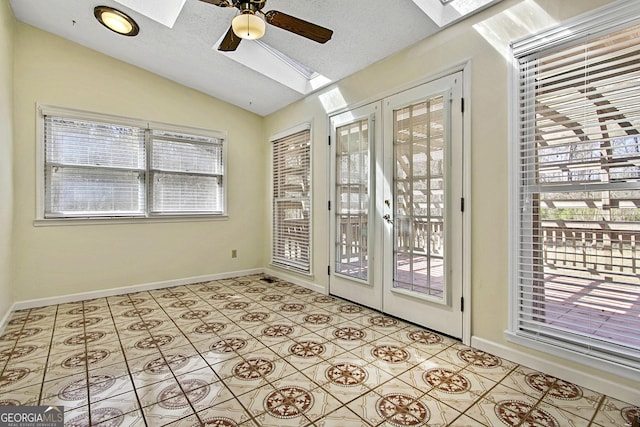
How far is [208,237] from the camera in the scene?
14.4 feet

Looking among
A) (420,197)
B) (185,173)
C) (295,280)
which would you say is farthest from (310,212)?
(185,173)

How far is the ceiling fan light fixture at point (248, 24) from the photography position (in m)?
1.91

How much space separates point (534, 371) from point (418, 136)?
1.88 metres

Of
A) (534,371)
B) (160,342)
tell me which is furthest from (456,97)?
(160,342)

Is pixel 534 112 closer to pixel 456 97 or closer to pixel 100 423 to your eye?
pixel 456 97

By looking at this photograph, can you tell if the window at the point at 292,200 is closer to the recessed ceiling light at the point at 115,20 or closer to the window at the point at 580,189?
the recessed ceiling light at the point at 115,20

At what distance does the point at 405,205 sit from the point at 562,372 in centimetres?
155

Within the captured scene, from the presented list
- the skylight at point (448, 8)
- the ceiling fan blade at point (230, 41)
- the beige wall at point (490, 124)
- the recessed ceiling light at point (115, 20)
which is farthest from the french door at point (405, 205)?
the recessed ceiling light at point (115, 20)

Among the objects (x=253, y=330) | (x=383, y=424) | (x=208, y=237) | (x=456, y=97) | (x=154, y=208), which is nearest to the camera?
(x=383, y=424)

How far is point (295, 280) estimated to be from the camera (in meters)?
4.21

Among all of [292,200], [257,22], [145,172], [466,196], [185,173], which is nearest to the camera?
[257,22]

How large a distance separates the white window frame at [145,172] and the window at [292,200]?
2.54 feet

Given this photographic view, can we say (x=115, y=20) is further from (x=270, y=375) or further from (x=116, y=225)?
(x=270, y=375)

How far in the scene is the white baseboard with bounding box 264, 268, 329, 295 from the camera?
3.79 m
